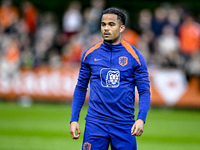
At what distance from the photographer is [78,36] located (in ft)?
68.6

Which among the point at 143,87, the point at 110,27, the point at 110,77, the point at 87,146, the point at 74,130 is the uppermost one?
the point at 110,27

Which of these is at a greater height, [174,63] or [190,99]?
[174,63]

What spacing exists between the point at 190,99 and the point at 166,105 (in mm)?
971

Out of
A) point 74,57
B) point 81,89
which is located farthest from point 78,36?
point 81,89

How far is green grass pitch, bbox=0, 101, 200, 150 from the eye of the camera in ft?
35.2

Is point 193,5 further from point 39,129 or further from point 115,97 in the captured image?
point 115,97

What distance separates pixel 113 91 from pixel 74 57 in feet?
48.1

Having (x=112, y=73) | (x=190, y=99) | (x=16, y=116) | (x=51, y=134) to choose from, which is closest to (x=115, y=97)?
(x=112, y=73)

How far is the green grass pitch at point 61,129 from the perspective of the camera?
10.7 m

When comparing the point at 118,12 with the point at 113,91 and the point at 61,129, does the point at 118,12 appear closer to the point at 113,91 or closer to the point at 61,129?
the point at 113,91

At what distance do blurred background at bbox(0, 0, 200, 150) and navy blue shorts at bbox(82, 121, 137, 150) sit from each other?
822 cm

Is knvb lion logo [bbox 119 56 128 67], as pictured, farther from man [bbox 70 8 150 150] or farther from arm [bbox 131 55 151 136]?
arm [bbox 131 55 151 136]

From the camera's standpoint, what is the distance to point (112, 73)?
5.30 metres

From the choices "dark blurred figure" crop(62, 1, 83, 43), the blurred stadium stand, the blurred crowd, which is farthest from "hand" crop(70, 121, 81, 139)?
"dark blurred figure" crop(62, 1, 83, 43)
